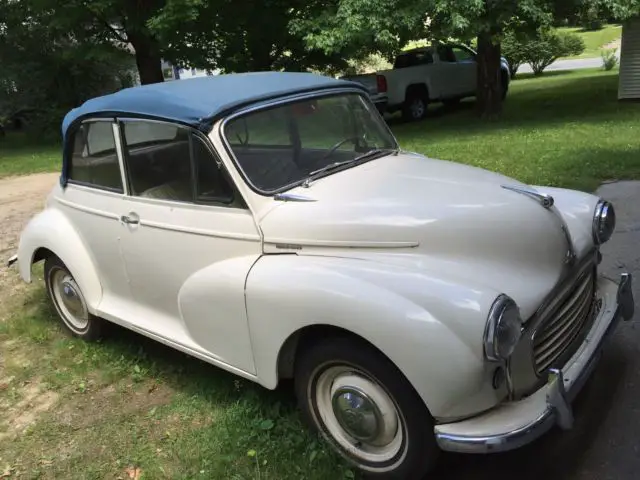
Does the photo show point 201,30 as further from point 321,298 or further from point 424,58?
point 321,298

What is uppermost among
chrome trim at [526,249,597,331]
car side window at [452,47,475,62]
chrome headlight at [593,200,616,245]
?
car side window at [452,47,475,62]

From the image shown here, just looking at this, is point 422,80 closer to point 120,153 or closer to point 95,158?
point 95,158

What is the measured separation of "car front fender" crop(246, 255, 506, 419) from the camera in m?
2.41

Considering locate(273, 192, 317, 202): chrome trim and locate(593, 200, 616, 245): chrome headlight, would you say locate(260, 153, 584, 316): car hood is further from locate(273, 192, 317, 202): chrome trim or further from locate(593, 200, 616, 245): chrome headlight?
locate(593, 200, 616, 245): chrome headlight

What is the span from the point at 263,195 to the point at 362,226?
593 millimetres

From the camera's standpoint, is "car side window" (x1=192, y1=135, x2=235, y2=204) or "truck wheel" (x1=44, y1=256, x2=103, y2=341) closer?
"car side window" (x1=192, y1=135, x2=235, y2=204)

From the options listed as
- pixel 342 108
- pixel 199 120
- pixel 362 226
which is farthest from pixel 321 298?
pixel 342 108

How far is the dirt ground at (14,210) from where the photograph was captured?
596 cm

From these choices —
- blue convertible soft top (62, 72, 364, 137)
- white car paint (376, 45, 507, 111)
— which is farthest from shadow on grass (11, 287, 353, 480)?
white car paint (376, 45, 507, 111)

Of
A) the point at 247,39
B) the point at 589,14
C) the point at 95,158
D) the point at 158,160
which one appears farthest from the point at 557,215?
the point at 247,39

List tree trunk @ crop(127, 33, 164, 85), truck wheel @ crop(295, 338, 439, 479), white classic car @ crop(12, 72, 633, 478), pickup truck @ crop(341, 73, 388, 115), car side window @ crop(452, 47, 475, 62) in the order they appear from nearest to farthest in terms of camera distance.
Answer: white classic car @ crop(12, 72, 633, 478) < truck wheel @ crop(295, 338, 439, 479) < pickup truck @ crop(341, 73, 388, 115) < tree trunk @ crop(127, 33, 164, 85) < car side window @ crop(452, 47, 475, 62)

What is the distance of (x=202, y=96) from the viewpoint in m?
3.49

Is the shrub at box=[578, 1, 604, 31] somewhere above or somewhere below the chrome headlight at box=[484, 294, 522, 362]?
above

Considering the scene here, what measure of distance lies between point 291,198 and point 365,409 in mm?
1118
